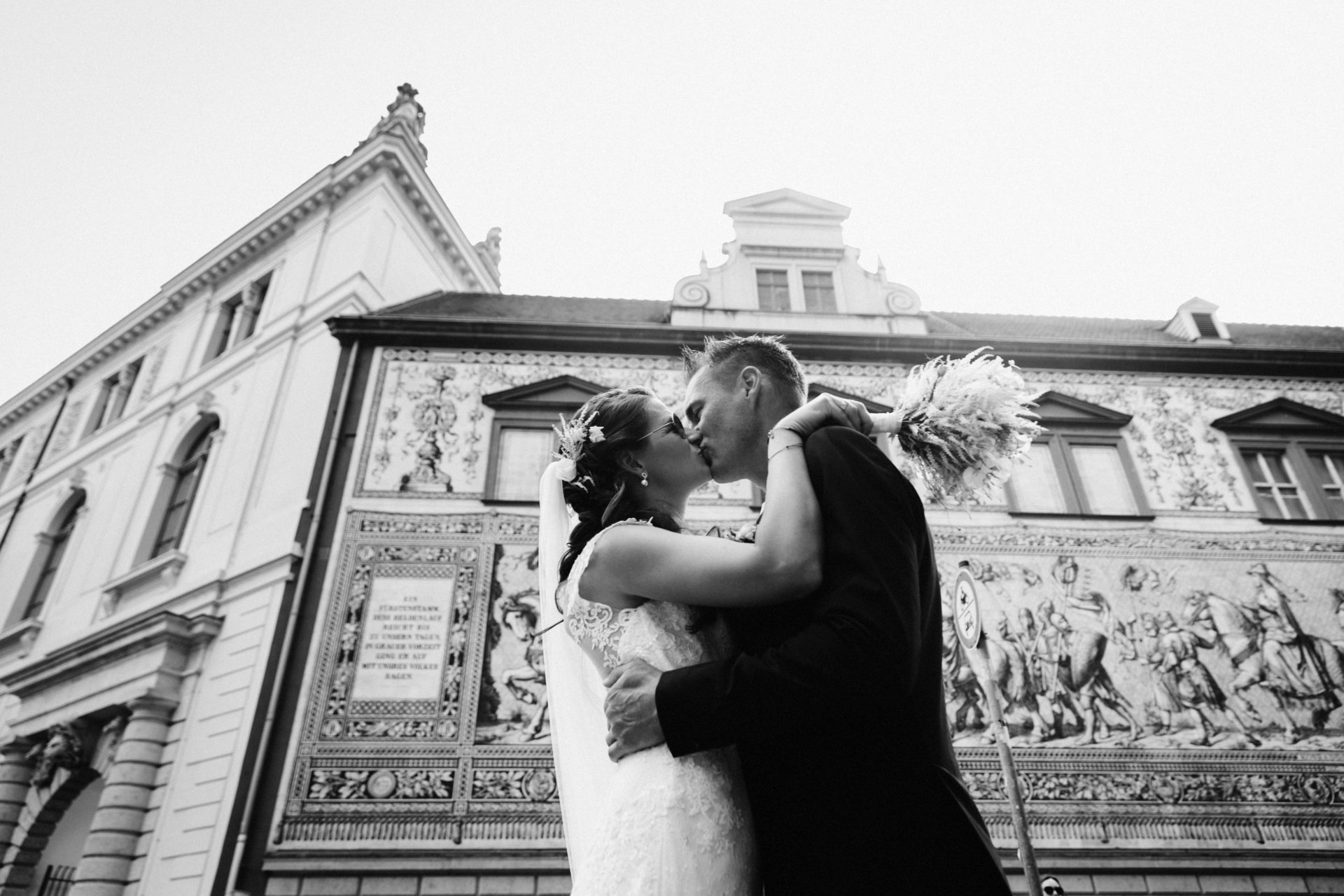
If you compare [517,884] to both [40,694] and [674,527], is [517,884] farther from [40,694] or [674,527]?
[40,694]

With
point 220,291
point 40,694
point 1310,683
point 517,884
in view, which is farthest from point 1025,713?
point 220,291

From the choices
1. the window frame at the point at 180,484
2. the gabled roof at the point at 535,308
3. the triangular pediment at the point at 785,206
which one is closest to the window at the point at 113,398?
the window frame at the point at 180,484

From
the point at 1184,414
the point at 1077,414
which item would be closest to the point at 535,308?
the point at 1077,414

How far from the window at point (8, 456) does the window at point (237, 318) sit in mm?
9095

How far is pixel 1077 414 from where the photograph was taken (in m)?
12.9

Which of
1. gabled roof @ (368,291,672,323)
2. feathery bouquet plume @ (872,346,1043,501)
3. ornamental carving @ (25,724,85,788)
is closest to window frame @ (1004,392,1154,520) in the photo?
gabled roof @ (368,291,672,323)

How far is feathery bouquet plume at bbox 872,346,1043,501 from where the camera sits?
2.61 metres

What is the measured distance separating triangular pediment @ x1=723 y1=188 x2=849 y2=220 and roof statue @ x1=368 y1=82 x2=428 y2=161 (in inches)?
299

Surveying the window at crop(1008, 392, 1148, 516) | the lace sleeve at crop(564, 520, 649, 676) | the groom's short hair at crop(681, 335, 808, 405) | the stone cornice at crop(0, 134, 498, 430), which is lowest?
the lace sleeve at crop(564, 520, 649, 676)

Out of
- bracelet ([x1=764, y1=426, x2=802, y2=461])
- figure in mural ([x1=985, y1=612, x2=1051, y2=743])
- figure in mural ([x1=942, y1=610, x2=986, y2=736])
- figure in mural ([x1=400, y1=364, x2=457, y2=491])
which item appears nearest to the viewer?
bracelet ([x1=764, y1=426, x2=802, y2=461])

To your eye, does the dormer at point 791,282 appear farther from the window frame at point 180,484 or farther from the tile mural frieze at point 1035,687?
the window frame at point 180,484

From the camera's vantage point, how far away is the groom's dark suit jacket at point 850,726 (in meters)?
1.70

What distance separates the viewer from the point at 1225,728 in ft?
33.9

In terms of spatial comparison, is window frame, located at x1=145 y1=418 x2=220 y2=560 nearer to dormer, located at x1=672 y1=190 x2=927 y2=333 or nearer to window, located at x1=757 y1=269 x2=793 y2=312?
dormer, located at x1=672 y1=190 x2=927 y2=333
